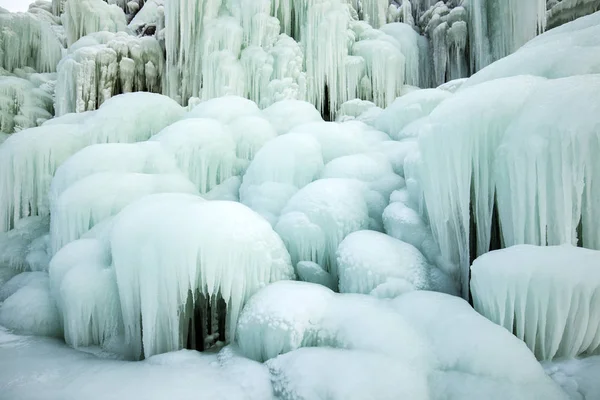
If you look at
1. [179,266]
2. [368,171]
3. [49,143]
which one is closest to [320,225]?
[368,171]

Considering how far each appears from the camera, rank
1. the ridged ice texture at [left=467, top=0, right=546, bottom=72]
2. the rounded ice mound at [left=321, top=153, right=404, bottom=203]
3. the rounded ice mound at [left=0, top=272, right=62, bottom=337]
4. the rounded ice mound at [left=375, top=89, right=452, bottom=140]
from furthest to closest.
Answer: the ridged ice texture at [left=467, top=0, right=546, bottom=72] < the rounded ice mound at [left=375, top=89, right=452, bottom=140] < the rounded ice mound at [left=321, top=153, right=404, bottom=203] < the rounded ice mound at [left=0, top=272, right=62, bottom=337]

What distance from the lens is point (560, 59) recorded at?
331 cm

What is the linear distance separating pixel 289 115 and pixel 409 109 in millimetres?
1863

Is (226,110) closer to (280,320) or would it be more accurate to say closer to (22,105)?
(280,320)

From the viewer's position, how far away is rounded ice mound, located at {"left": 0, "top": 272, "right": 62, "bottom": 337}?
3.62 m

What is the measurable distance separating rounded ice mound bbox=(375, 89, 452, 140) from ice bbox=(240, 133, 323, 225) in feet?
5.04

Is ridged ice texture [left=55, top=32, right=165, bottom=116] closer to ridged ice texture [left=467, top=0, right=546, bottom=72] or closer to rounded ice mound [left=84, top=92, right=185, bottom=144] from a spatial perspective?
rounded ice mound [left=84, top=92, right=185, bottom=144]

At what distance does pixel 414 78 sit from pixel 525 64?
219 inches

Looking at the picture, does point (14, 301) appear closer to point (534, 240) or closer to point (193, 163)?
point (193, 163)

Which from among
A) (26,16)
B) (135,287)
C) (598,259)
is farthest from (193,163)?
(26,16)

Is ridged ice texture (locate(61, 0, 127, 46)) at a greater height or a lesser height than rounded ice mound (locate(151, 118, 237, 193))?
greater

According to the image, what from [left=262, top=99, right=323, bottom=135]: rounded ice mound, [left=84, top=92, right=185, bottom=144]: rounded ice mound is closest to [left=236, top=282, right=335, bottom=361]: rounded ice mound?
[left=262, top=99, right=323, bottom=135]: rounded ice mound

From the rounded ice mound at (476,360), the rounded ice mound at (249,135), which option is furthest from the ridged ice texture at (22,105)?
the rounded ice mound at (476,360)

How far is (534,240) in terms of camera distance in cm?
274
